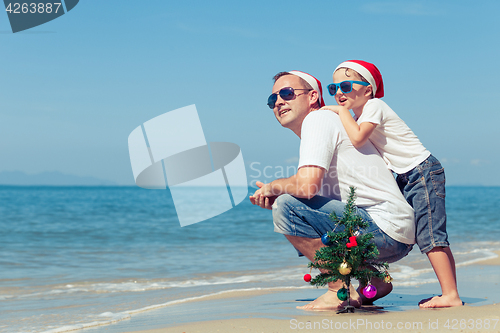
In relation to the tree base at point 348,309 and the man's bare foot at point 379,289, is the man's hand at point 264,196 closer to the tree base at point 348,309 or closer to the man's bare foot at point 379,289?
the tree base at point 348,309

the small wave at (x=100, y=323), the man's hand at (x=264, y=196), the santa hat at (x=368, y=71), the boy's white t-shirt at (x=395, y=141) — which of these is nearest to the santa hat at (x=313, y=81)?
the santa hat at (x=368, y=71)

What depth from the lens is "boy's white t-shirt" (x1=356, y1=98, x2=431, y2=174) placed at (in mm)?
2801

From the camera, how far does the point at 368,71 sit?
2.97m

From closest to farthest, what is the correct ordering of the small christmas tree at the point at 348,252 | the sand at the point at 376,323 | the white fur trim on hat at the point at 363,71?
1. the sand at the point at 376,323
2. the small christmas tree at the point at 348,252
3. the white fur trim on hat at the point at 363,71

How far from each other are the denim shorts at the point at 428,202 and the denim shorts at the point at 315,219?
15cm

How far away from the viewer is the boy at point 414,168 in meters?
2.74

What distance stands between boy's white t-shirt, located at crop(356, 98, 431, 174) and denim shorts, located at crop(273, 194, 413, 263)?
1.38ft

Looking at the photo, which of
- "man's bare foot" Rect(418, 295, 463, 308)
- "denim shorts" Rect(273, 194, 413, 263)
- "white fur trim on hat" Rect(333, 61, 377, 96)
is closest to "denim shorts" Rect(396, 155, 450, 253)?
"denim shorts" Rect(273, 194, 413, 263)

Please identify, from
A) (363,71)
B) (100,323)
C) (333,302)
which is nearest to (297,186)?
(333,302)

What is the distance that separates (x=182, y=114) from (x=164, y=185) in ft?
3.80

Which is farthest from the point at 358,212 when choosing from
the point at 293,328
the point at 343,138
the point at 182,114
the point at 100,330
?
the point at 182,114

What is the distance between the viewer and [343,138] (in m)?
2.67

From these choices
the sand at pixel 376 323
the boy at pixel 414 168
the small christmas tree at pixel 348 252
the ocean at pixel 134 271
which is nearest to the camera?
the sand at pixel 376 323

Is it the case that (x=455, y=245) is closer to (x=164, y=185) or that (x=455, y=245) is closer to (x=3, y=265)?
(x=164, y=185)
